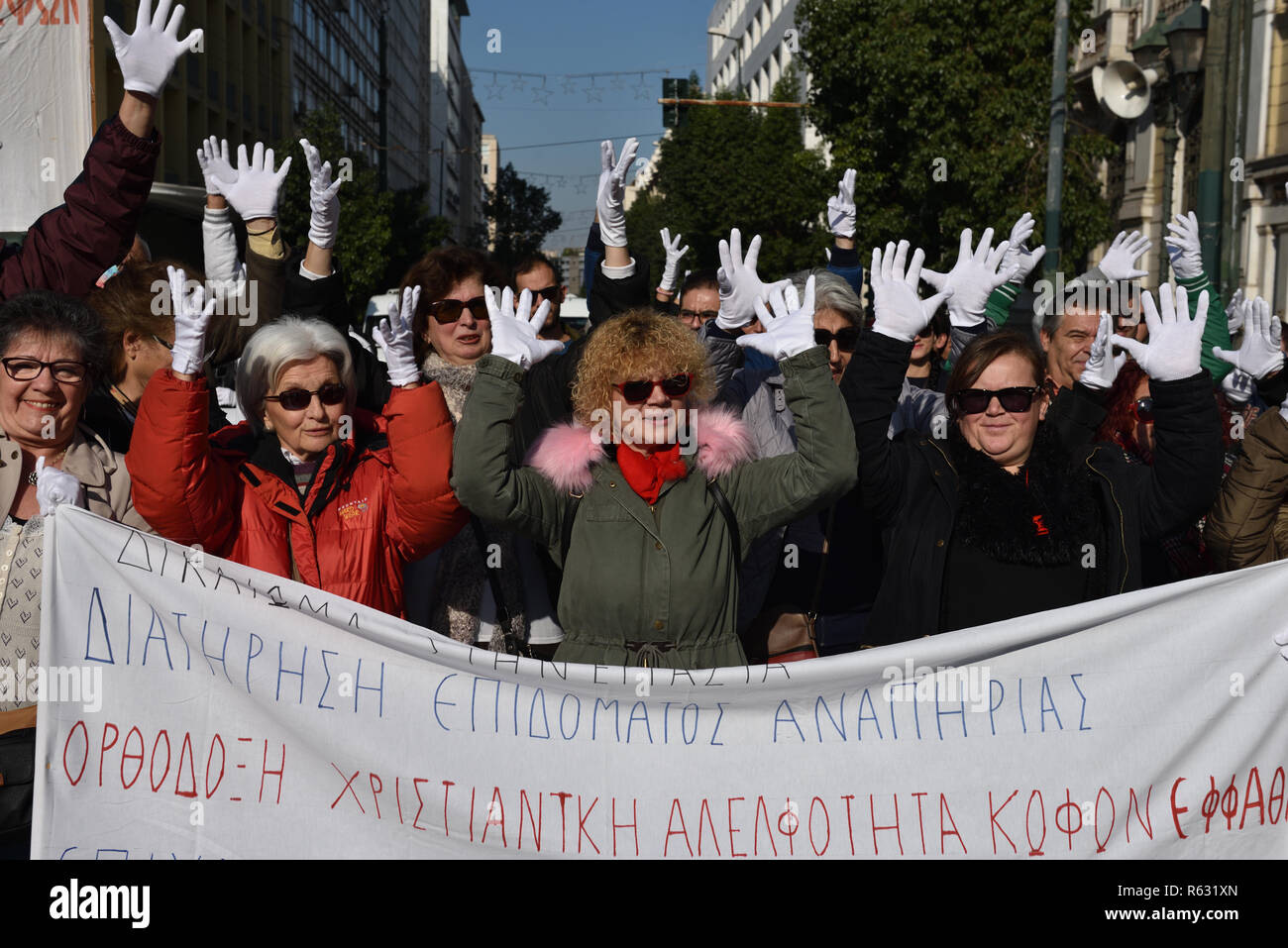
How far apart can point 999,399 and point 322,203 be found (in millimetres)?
2357

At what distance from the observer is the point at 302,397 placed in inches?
131

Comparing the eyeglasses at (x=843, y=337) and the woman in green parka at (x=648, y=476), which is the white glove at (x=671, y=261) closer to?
the eyeglasses at (x=843, y=337)

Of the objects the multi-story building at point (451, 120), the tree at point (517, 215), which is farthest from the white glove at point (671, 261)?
the multi-story building at point (451, 120)

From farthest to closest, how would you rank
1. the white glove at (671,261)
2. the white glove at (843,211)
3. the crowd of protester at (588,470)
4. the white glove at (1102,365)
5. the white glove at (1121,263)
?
the white glove at (671,261) < the white glove at (1121,263) < the white glove at (843,211) < the white glove at (1102,365) < the crowd of protester at (588,470)

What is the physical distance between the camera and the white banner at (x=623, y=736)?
300cm

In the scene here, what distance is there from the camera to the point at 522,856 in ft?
9.84

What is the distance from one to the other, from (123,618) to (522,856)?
3.73 ft

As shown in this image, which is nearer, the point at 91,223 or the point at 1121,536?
the point at 1121,536

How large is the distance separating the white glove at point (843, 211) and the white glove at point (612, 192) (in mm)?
932

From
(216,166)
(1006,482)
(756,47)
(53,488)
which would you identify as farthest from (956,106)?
(756,47)

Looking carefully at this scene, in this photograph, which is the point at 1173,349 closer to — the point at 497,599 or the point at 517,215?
the point at 497,599

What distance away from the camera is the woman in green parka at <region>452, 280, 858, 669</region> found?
10.1 ft
